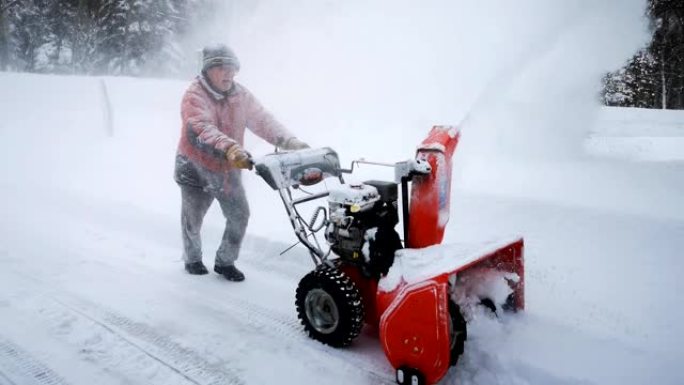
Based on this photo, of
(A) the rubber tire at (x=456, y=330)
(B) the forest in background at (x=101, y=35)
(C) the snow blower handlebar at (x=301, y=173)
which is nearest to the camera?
(A) the rubber tire at (x=456, y=330)

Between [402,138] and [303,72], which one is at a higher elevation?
[303,72]

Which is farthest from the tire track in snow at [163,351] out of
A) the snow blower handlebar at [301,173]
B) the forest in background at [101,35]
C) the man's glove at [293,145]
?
the forest in background at [101,35]

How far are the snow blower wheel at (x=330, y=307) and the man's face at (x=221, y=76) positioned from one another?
1.84 meters

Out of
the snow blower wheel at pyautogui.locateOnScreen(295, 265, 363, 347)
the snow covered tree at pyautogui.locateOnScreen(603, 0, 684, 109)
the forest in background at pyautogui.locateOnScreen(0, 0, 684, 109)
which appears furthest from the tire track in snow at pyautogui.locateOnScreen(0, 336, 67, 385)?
the forest in background at pyautogui.locateOnScreen(0, 0, 684, 109)

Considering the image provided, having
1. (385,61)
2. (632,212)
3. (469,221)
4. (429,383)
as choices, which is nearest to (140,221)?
(469,221)

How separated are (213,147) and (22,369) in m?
1.85

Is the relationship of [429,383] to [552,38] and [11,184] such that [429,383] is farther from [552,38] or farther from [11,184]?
[11,184]

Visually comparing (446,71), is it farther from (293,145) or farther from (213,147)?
(213,147)

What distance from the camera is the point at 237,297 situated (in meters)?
3.94

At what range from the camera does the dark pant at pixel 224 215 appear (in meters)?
4.26

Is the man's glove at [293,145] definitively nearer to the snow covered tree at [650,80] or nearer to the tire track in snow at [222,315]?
the tire track in snow at [222,315]

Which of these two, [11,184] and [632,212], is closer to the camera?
[632,212]

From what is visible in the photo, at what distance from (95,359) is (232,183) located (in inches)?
67.8

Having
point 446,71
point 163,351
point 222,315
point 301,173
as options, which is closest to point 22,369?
point 163,351
